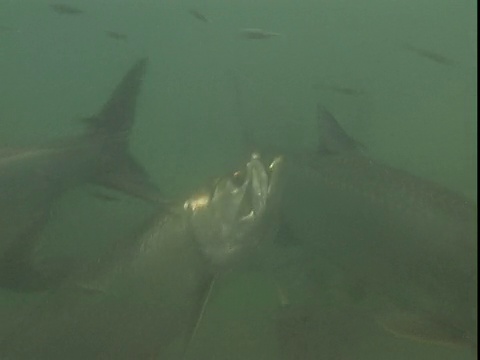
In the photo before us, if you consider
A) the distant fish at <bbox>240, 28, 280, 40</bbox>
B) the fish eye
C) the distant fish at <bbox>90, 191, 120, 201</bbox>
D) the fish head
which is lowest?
the distant fish at <bbox>90, 191, 120, 201</bbox>

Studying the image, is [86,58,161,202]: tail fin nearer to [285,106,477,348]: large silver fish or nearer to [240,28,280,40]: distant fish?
[285,106,477,348]: large silver fish

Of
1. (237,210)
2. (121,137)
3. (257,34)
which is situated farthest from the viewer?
(257,34)

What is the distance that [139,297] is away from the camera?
2.51m

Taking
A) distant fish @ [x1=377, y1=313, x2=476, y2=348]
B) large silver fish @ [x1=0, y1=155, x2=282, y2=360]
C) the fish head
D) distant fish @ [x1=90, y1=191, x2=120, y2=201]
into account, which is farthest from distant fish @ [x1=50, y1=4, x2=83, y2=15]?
distant fish @ [x1=377, y1=313, x2=476, y2=348]

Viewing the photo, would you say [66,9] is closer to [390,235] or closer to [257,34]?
[257,34]

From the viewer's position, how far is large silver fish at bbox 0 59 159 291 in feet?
9.37

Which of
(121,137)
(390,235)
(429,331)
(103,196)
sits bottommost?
(103,196)

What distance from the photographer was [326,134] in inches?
143

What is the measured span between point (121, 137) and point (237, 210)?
2032 millimetres

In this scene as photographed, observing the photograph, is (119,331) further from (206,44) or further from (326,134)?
(206,44)

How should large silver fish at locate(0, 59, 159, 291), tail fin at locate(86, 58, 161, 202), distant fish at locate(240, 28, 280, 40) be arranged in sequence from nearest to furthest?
large silver fish at locate(0, 59, 159, 291), tail fin at locate(86, 58, 161, 202), distant fish at locate(240, 28, 280, 40)

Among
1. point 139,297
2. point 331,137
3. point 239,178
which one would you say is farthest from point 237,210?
point 331,137

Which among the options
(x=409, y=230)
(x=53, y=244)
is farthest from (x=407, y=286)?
(x=53, y=244)

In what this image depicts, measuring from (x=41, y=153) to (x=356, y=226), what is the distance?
69.8 inches
